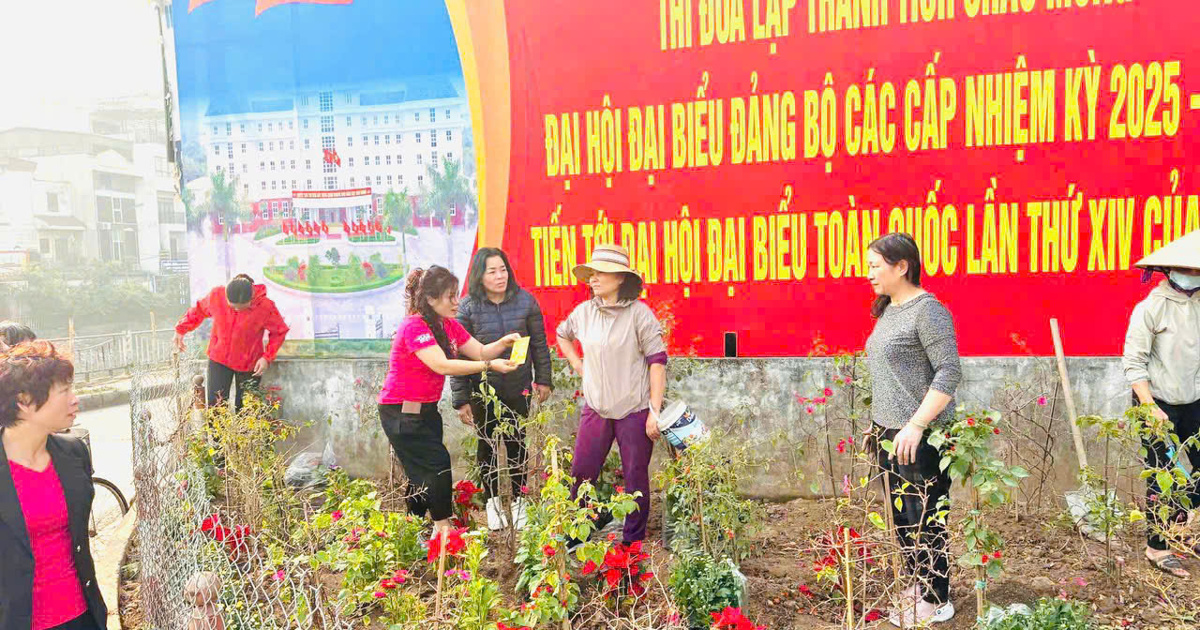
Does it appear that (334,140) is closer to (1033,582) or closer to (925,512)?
(925,512)

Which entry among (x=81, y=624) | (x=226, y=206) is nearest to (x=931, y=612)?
(x=81, y=624)

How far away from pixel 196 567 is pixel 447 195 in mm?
3449

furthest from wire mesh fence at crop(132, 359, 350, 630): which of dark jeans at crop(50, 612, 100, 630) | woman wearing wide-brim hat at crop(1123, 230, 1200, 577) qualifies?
woman wearing wide-brim hat at crop(1123, 230, 1200, 577)

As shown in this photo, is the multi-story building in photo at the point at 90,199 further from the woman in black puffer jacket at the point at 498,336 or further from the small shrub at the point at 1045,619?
the small shrub at the point at 1045,619

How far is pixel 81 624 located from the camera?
2.49 meters

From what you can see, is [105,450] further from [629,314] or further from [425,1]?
[629,314]

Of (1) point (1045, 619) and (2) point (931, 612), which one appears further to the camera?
(2) point (931, 612)

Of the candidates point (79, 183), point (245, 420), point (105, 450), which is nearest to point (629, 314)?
point (245, 420)

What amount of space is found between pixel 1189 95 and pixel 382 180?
489cm

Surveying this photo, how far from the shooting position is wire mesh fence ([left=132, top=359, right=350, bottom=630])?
2.48 meters

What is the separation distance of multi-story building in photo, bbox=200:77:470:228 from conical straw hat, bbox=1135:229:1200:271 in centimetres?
397

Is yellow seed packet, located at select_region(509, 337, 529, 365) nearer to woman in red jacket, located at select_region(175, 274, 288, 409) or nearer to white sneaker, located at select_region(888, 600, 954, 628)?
white sneaker, located at select_region(888, 600, 954, 628)

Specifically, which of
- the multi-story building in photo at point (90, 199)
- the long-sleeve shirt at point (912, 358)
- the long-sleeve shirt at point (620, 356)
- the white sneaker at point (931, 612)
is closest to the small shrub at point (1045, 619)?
the white sneaker at point (931, 612)

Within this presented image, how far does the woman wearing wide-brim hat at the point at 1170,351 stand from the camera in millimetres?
3510
